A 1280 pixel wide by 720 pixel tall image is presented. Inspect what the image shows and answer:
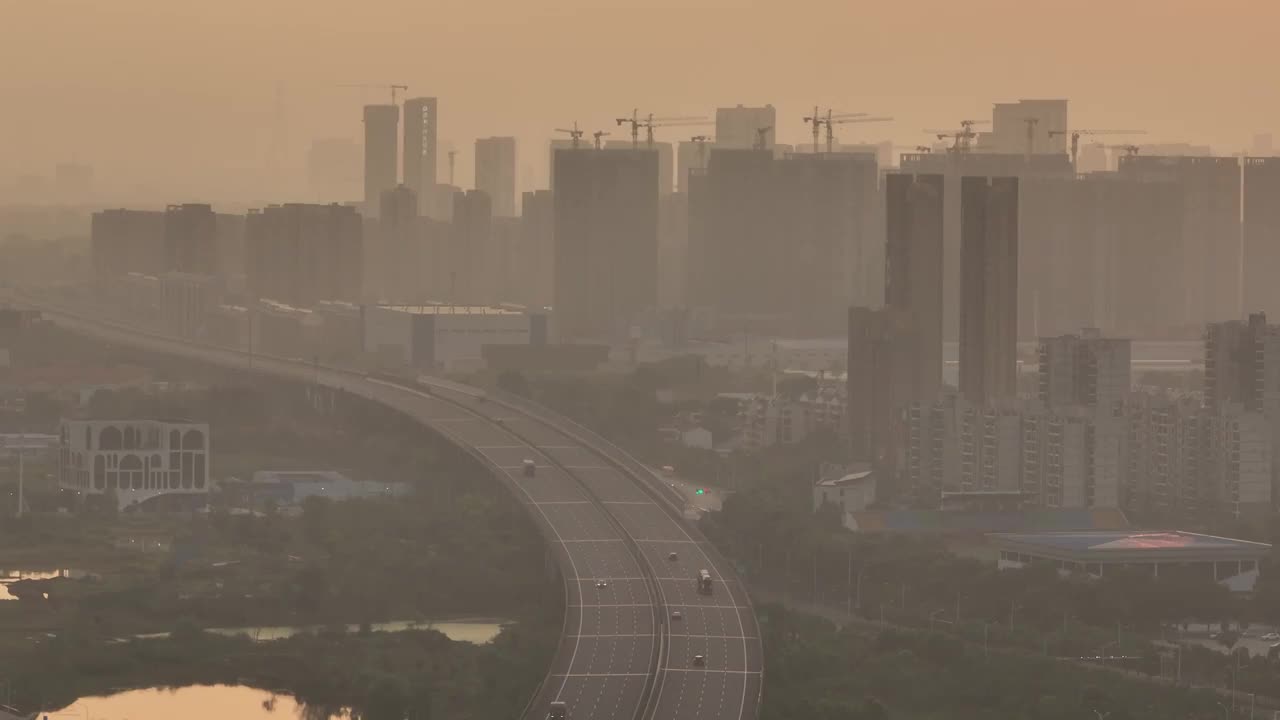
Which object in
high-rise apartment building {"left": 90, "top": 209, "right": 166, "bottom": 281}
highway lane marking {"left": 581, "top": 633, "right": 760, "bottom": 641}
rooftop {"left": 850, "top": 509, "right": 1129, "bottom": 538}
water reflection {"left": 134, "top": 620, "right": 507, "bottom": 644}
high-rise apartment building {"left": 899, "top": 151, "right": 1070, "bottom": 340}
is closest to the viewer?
highway lane marking {"left": 581, "top": 633, "right": 760, "bottom": 641}

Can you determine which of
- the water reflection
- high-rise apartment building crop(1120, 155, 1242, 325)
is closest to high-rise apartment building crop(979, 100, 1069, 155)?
high-rise apartment building crop(1120, 155, 1242, 325)

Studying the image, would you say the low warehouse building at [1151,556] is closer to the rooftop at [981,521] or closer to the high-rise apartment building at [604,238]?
the rooftop at [981,521]

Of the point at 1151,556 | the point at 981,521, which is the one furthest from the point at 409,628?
the point at 981,521

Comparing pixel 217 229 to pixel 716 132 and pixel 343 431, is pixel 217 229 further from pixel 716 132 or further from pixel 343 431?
pixel 343 431

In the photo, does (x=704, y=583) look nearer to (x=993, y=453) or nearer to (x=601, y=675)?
(x=601, y=675)

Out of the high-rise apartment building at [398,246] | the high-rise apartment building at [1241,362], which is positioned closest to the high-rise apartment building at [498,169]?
the high-rise apartment building at [398,246]

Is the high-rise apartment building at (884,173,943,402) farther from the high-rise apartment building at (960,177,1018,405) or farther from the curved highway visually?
the curved highway

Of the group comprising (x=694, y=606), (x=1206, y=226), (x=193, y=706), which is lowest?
(x=193, y=706)
